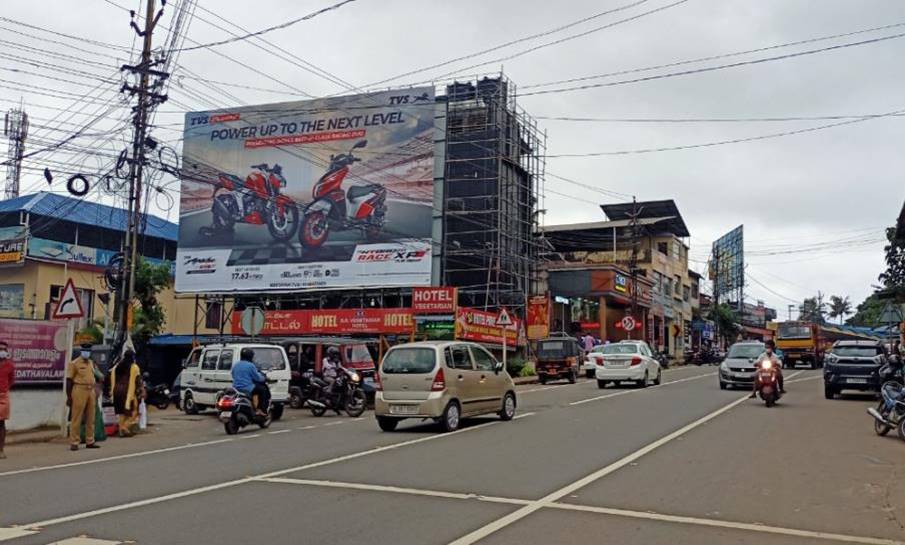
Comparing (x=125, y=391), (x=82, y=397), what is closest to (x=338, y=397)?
(x=125, y=391)

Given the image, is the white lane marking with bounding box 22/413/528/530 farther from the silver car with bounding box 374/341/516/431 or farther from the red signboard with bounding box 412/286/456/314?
the red signboard with bounding box 412/286/456/314

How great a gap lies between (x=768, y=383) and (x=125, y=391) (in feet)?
47.9

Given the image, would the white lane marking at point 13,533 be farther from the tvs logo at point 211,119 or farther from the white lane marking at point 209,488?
the tvs logo at point 211,119

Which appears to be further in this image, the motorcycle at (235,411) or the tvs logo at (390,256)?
the tvs logo at (390,256)

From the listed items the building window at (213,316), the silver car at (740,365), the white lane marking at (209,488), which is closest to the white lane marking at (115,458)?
the white lane marking at (209,488)

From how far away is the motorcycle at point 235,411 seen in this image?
15.5 meters

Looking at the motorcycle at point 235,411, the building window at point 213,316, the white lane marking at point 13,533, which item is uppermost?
the building window at point 213,316

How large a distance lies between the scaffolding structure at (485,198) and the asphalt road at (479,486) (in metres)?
24.5

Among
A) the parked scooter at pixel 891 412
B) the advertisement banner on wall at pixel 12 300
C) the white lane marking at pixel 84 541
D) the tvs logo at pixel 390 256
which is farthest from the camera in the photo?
the advertisement banner on wall at pixel 12 300

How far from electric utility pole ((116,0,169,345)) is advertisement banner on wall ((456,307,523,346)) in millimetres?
14656

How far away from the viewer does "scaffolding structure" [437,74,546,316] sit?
4038cm

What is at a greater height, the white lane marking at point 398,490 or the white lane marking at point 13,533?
the white lane marking at point 398,490

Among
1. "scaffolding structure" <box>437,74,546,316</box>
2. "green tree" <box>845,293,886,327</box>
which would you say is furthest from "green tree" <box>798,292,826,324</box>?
"scaffolding structure" <box>437,74,546,316</box>

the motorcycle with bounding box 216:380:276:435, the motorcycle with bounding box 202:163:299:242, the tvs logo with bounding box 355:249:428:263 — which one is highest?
the motorcycle with bounding box 202:163:299:242
